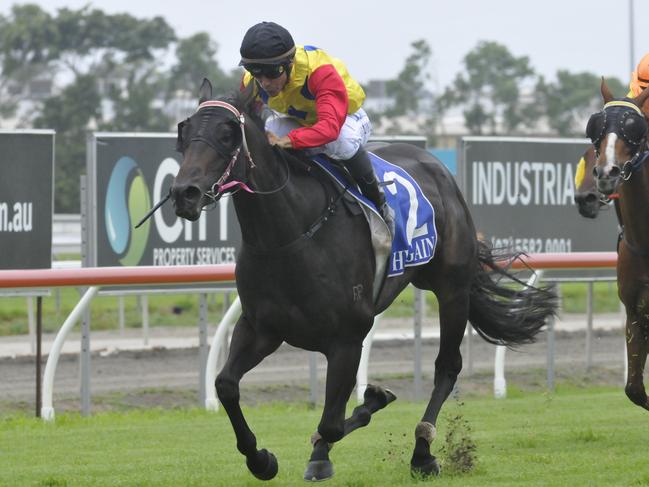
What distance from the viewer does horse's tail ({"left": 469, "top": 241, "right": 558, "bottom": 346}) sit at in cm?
664

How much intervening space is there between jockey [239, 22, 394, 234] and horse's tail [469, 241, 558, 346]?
1142 millimetres

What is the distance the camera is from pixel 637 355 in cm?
644

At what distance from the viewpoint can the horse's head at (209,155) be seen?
4512 mm

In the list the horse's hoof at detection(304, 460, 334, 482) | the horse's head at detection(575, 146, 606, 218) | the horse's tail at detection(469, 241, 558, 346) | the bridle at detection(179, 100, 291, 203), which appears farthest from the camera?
the horse's tail at detection(469, 241, 558, 346)

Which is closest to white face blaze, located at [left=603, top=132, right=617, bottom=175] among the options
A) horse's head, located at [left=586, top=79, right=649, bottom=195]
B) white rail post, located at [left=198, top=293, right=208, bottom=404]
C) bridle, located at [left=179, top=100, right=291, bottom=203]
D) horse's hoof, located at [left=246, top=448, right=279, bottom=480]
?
horse's head, located at [left=586, top=79, right=649, bottom=195]

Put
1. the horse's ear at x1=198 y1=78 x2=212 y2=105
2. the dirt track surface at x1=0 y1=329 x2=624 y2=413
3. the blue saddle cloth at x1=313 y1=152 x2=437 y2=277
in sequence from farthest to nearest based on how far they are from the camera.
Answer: the dirt track surface at x1=0 y1=329 x2=624 y2=413, the blue saddle cloth at x1=313 y1=152 x2=437 y2=277, the horse's ear at x1=198 y1=78 x2=212 y2=105

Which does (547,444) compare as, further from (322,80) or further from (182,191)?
(182,191)

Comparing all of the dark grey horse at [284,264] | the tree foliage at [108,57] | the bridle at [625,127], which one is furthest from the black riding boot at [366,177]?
the tree foliage at [108,57]

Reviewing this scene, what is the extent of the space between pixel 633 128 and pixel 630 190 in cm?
36

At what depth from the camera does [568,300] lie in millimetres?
19281

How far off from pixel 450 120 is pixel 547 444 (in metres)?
47.1

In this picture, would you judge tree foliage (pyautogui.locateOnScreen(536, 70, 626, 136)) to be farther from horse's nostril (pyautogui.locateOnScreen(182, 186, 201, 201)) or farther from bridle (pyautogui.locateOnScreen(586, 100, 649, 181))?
horse's nostril (pyautogui.locateOnScreen(182, 186, 201, 201))

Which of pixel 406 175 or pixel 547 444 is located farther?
pixel 547 444

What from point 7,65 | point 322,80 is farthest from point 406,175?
point 7,65
